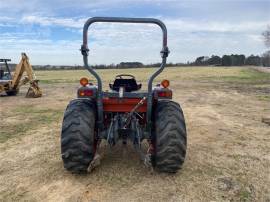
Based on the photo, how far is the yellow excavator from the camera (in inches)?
711

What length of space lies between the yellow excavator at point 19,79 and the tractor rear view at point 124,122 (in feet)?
42.0

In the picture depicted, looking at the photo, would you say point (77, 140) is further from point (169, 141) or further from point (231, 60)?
point (231, 60)

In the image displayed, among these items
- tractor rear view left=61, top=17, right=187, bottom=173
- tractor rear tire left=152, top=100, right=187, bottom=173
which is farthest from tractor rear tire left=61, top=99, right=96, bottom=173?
tractor rear tire left=152, top=100, right=187, bottom=173

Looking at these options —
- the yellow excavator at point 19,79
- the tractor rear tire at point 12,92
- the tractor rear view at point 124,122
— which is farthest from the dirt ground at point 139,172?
the tractor rear tire at point 12,92

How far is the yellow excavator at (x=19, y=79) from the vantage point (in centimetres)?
1805

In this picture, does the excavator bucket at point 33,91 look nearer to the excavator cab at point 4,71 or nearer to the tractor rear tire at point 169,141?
the excavator cab at point 4,71

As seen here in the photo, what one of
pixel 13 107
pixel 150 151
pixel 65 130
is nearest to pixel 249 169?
pixel 150 151

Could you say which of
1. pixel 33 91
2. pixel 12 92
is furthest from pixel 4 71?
pixel 33 91

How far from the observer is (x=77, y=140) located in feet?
16.9

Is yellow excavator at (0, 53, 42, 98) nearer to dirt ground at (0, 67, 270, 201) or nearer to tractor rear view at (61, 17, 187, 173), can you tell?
dirt ground at (0, 67, 270, 201)

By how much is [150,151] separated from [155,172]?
307 millimetres

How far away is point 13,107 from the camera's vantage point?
14156 millimetres

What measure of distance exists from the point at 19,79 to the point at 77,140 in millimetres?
14669

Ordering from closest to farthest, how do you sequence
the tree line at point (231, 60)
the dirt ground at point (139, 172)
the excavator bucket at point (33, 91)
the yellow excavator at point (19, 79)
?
the dirt ground at point (139, 172) < the excavator bucket at point (33, 91) < the yellow excavator at point (19, 79) < the tree line at point (231, 60)
